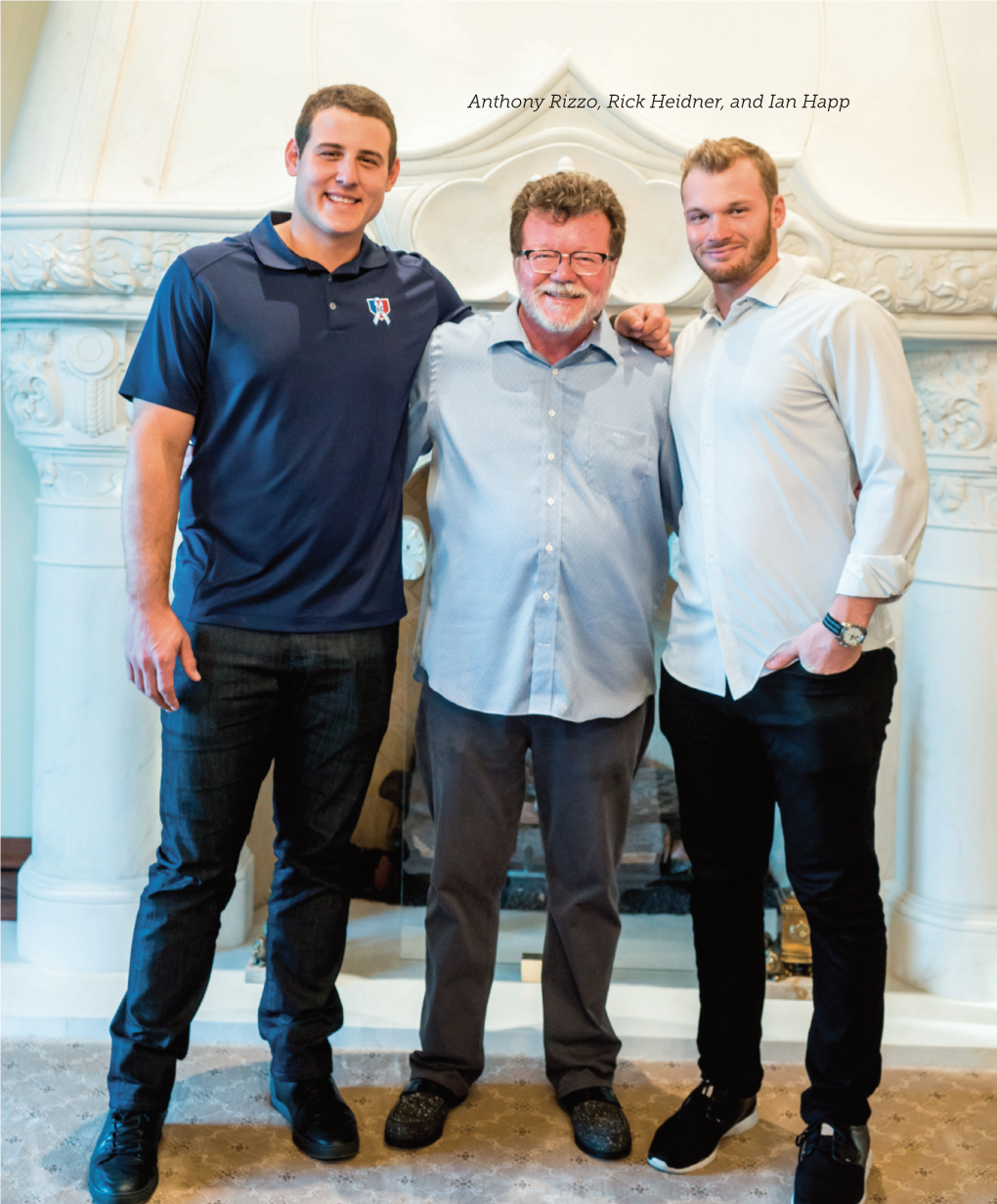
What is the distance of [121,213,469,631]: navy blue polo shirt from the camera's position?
1.59m

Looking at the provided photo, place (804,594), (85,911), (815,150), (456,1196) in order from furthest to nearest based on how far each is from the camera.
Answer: (85,911)
(815,150)
(456,1196)
(804,594)

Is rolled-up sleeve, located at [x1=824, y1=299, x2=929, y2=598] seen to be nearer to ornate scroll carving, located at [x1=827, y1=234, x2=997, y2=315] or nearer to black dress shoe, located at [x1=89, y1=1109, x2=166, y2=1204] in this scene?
ornate scroll carving, located at [x1=827, y1=234, x2=997, y2=315]

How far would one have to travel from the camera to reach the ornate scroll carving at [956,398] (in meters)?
2.14

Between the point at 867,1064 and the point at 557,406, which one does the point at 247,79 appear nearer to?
the point at 557,406

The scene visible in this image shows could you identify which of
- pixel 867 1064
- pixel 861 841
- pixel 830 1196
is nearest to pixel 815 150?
pixel 861 841

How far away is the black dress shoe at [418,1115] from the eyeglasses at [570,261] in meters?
1.33

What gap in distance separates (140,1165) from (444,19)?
6.87 feet

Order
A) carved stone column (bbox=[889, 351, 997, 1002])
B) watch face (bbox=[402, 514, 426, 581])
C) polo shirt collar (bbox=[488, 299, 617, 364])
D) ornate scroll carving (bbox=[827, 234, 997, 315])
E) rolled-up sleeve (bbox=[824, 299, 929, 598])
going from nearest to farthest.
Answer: rolled-up sleeve (bbox=[824, 299, 929, 598]) → polo shirt collar (bbox=[488, 299, 617, 364]) → ornate scroll carving (bbox=[827, 234, 997, 315]) → carved stone column (bbox=[889, 351, 997, 1002]) → watch face (bbox=[402, 514, 426, 581])

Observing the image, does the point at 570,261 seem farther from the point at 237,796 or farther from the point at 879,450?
the point at 237,796

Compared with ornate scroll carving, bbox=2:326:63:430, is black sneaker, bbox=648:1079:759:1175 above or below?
below

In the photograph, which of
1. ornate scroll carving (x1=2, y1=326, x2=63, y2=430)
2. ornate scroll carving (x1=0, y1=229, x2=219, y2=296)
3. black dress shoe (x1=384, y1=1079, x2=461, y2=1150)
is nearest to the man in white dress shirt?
black dress shoe (x1=384, y1=1079, x2=461, y2=1150)

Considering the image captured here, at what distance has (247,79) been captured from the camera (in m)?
2.16

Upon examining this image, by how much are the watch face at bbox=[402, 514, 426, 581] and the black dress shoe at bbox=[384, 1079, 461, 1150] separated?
41.2 inches

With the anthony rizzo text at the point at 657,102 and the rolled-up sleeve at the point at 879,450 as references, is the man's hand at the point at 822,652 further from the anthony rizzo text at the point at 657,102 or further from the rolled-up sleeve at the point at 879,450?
the anthony rizzo text at the point at 657,102
